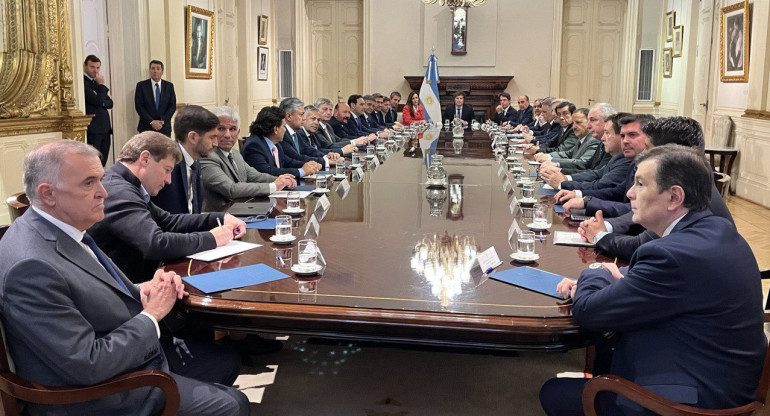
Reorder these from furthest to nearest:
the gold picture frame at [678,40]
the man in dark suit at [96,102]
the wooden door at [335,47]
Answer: the wooden door at [335,47]
the gold picture frame at [678,40]
the man in dark suit at [96,102]

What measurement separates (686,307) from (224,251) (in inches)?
67.2

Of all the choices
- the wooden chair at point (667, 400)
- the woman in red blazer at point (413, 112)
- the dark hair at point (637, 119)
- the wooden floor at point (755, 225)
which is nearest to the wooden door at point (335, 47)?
the woman in red blazer at point (413, 112)

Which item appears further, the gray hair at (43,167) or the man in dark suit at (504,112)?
the man in dark suit at (504,112)

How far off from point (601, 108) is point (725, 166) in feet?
16.2

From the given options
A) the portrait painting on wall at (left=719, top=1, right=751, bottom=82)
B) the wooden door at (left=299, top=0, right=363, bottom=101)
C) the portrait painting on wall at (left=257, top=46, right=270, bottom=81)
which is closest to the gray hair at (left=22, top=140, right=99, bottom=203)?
the portrait painting on wall at (left=719, top=1, right=751, bottom=82)

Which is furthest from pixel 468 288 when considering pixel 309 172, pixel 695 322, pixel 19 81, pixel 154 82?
pixel 154 82

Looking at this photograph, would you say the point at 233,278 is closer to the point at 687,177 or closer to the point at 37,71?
the point at 687,177

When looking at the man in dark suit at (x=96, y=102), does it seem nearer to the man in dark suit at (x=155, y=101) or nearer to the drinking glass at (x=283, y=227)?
the man in dark suit at (x=155, y=101)

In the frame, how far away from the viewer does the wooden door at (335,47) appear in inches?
615

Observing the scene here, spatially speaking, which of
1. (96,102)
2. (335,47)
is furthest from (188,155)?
(335,47)

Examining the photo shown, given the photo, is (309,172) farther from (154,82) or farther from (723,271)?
(154,82)

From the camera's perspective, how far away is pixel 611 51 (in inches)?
592

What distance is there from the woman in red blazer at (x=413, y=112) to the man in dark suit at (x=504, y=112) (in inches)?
65.4

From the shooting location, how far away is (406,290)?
7.39 ft
